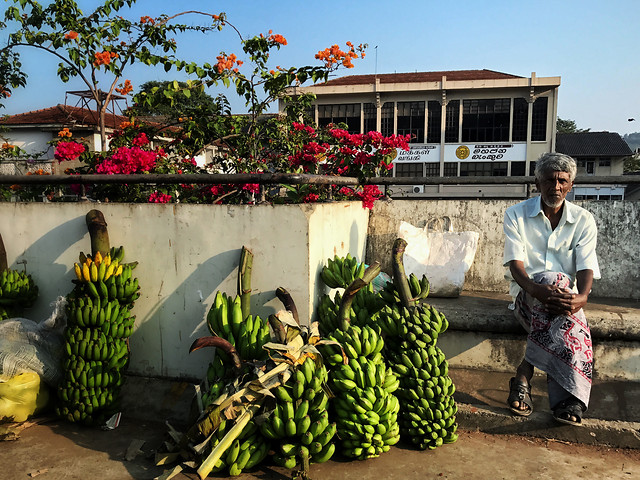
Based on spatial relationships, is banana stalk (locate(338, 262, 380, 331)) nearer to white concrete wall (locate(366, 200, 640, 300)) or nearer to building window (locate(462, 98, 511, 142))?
white concrete wall (locate(366, 200, 640, 300))

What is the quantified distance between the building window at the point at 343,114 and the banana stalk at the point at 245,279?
30787mm

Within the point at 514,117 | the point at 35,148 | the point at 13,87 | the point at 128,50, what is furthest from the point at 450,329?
the point at 514,117

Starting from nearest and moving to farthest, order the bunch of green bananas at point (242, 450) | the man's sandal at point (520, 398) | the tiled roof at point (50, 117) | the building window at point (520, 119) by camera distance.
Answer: the bunch of green bananas at point (242, 450) < the man's sandal at point (520, 398) < the tiled roof at point (50, 117) < the building window at point (520, 119)

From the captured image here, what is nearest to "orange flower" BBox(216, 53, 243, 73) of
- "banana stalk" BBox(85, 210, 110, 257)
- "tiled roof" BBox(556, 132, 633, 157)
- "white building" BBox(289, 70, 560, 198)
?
"banana stalk" BBox(85, 210, 110, 257)

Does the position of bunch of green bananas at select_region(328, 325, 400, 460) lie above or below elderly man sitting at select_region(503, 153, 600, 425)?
below

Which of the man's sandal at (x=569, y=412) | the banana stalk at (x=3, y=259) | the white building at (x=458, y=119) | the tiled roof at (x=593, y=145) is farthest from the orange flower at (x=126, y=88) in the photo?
the tiled roof at (x=593, y=145)

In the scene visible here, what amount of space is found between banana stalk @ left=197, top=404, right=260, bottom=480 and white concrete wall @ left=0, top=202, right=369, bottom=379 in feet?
2.97

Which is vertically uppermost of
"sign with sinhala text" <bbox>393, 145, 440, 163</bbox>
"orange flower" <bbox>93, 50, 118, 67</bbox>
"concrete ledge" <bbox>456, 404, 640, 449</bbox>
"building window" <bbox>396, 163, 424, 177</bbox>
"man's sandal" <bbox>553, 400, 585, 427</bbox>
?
"sign with sinhala text" <bbox>393, 145, 440, 163</bbox>

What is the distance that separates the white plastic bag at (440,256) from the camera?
4340mm

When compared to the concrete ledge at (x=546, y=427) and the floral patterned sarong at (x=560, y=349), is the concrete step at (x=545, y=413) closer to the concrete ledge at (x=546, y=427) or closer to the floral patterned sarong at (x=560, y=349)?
the concrete ledge at (x=546, y=427)

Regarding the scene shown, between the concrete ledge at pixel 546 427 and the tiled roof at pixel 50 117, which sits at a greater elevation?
the tiled roof at pixel 50 117

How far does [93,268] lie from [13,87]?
6376 millimetres

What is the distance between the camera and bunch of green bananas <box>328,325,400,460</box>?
2686 mm

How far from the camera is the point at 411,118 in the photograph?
1293 inches
